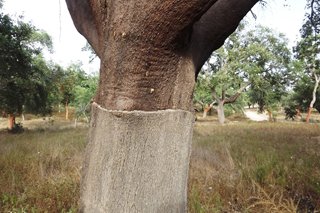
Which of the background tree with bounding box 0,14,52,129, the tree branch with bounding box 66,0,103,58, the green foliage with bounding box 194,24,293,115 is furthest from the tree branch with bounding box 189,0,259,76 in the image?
the green foliage with bounding box 194,24,293,115

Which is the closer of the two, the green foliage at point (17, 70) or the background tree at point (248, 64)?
the green foliage at point (17, 70)

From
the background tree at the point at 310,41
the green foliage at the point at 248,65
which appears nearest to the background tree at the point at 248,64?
the green foliage at the point at 248,65

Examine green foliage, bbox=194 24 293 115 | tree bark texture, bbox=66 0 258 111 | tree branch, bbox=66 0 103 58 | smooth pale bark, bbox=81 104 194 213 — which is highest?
green foliage, bbox=194 24 293 115

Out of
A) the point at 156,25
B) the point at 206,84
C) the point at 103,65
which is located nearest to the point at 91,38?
the point at 103,65

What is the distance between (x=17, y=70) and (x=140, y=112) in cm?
1628

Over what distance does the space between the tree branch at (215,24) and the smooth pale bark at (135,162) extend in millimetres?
420

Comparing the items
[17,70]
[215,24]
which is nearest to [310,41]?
[215,24]

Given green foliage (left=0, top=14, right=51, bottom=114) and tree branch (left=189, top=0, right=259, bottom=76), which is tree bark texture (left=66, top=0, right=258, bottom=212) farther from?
green foliage (left=0, top=14, right=51, bottom=114)

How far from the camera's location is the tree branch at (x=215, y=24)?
1622mm

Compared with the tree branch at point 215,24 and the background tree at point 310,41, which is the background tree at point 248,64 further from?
the tree branch at point 215,24

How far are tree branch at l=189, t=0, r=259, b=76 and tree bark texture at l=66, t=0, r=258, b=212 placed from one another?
0.61 ft

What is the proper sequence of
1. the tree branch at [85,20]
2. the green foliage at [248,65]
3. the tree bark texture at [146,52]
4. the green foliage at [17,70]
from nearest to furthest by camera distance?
the tree bark texture at [146,52] < the tree branch at [85,20] < the green foliage at [17,70] < the green foliage at [248,65]

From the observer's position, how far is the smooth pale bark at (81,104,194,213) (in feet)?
4.41

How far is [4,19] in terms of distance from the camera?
582 inches
